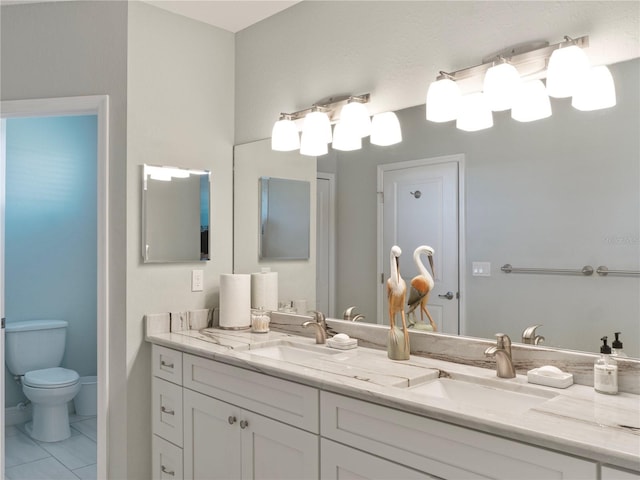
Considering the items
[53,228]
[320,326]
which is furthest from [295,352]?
[53,228]

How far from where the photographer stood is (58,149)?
12.7 ft

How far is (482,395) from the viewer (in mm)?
1564

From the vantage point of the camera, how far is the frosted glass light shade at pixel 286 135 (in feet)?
8.11

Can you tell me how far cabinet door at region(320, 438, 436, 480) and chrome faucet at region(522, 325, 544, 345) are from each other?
60 cm

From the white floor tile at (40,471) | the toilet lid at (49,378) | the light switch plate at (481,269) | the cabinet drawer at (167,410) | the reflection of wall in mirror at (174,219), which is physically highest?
the reflection of wall in mirror at (174,219)

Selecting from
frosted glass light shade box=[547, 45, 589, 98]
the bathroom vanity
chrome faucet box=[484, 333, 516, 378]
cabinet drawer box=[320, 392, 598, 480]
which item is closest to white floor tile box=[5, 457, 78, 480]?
the bathroom vanity

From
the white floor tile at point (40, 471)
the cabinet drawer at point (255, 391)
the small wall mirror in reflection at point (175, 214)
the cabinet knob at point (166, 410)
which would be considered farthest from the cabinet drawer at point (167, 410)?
the white floor tile at point (40, 471)

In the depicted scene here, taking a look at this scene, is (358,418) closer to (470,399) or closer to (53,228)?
(470,399)

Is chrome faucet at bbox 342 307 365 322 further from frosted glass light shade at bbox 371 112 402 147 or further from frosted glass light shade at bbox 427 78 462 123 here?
frosted glass light shade at bbox 427 78 462 123

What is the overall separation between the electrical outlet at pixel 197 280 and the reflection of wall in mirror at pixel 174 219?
0.08 meters

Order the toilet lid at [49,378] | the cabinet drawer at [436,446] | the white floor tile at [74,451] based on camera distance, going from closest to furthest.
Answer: the cabinet drawer at [436,446] → the white floor tile at [74,451] → the toilet lid at [49,378]

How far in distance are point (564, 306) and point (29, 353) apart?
3512 millimetres

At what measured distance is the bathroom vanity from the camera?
116 centimetres

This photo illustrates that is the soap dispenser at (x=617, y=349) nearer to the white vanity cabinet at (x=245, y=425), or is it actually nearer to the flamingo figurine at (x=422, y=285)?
the flamingo figurine at (x=422, y=285)
